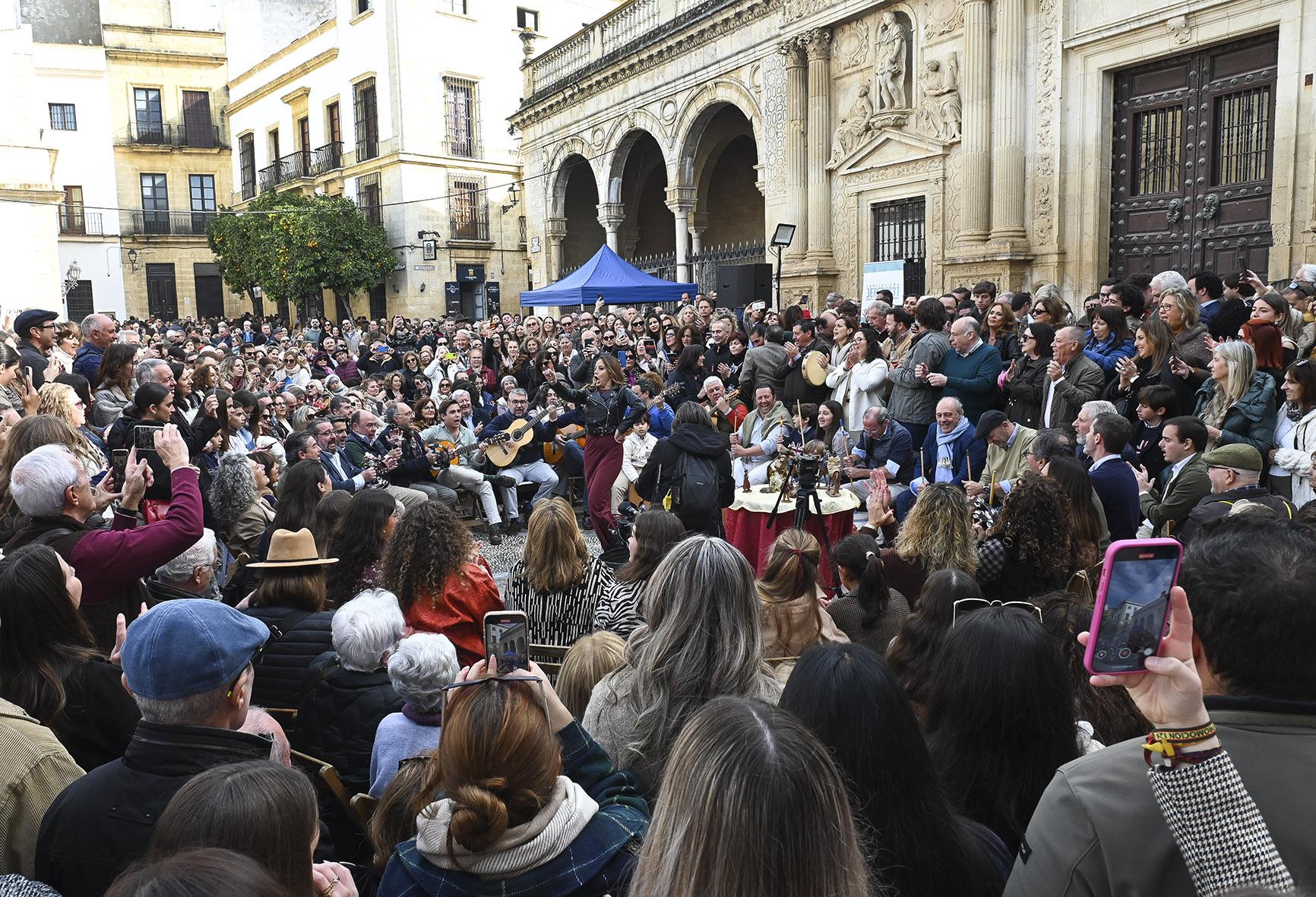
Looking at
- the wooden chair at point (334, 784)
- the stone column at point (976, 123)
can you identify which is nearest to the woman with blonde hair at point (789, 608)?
the wooden chair at point (334, 784)

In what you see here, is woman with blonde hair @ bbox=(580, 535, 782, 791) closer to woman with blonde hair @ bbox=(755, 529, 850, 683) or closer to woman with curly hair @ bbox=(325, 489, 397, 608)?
woman with blonde hair @ bbox=(755, 529, 850, 683)

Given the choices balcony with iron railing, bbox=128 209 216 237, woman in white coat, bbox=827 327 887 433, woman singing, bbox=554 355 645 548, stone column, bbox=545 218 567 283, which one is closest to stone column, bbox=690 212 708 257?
stone column, bbox=545 218 567 283

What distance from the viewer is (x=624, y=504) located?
7.87 metres

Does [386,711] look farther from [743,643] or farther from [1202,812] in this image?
[1202,812]

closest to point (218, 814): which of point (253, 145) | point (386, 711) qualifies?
point (386, 711)

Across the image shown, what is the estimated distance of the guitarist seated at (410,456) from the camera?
9.13 m

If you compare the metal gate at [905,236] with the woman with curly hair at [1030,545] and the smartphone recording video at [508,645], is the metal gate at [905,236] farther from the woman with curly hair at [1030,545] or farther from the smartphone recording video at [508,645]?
the smartphone recording video at [508,645]

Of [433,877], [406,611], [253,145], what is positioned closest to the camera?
[433,877]

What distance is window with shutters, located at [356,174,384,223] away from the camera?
33188 mm

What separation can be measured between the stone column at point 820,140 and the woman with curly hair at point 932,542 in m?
12.2

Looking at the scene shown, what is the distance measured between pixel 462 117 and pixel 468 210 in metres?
3.17

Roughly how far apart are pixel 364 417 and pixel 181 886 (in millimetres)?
7876

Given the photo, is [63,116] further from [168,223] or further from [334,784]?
[334,784]

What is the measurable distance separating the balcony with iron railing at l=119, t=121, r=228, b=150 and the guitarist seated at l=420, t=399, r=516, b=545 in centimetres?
3966
